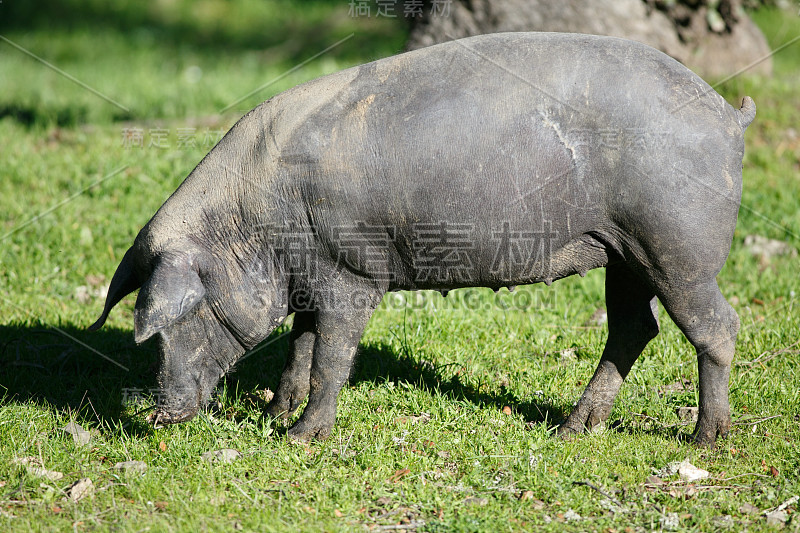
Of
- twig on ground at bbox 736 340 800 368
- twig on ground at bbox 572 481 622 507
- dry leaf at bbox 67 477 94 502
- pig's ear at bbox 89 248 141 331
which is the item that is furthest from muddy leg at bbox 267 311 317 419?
twig on ground at bbox 736 340 800 368

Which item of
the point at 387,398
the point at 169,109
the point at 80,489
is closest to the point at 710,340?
the point at 387,398

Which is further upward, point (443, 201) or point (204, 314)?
point (443, 201)

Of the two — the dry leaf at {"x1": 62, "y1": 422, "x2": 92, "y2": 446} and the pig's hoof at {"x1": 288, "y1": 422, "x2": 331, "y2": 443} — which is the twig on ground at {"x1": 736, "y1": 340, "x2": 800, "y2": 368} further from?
the dry leaf at {"x1": 62, "y1": 422, "x2": 92, "y2": 446}

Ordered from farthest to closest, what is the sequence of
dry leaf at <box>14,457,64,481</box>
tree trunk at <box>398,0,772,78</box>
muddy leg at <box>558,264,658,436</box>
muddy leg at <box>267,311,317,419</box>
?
tree trunk at <box>398,0,772,78</box> < muddy leg at <box>267,311,317,419</box> < muddy leg at <box>558,264,658,436</box> < dry leaf at <box>14,457,64,481</box>

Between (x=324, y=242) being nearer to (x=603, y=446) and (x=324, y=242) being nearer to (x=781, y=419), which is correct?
(x=603, y=446)

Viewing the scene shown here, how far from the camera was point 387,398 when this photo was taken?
15.4ft

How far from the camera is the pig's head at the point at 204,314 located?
3889 mm

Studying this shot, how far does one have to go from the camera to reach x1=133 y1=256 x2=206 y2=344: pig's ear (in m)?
3.65

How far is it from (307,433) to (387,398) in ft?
2.22

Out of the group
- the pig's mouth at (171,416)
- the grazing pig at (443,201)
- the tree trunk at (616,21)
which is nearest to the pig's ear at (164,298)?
the grazing pig at (443,201)

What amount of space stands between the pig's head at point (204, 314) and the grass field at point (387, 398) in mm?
306

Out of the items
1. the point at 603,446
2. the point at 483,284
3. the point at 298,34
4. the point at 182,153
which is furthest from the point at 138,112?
the point at 603,446

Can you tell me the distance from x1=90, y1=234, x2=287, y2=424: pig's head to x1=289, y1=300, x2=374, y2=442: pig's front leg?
258 millimetres

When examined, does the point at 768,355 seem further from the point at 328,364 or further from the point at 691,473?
the point at 328,364
